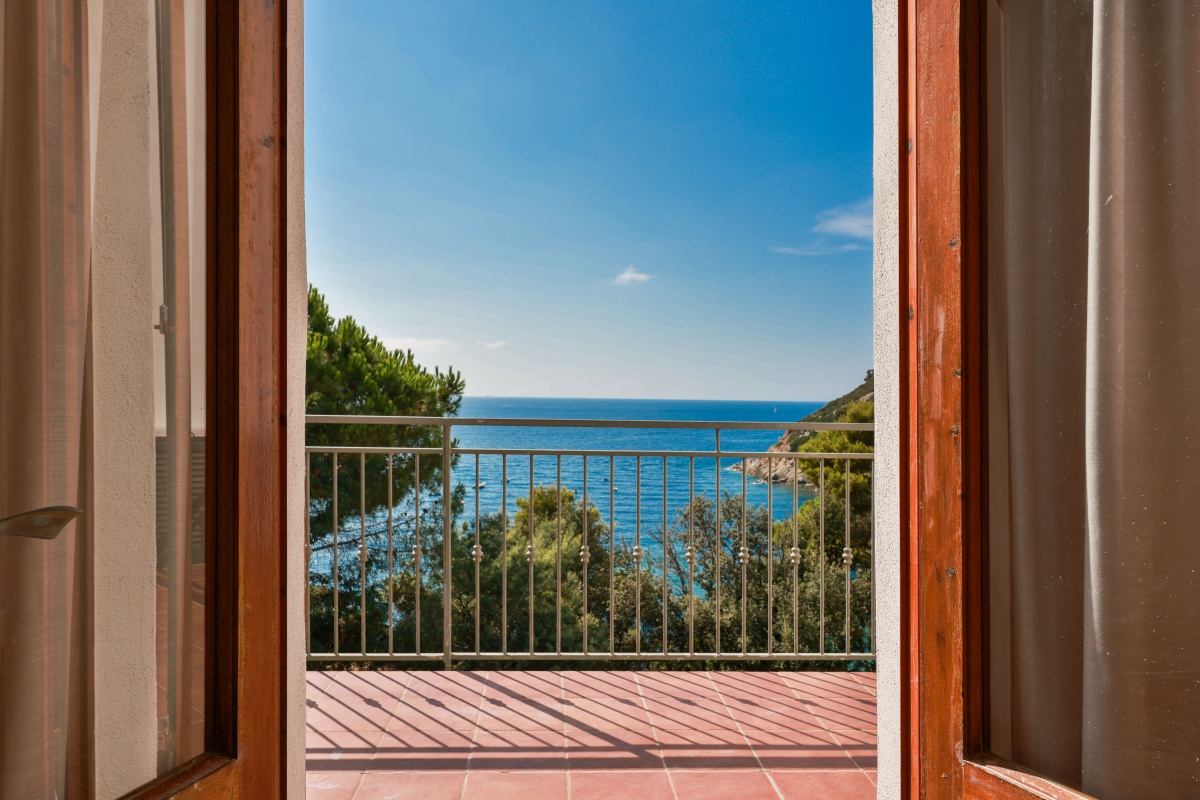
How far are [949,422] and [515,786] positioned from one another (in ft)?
5.63

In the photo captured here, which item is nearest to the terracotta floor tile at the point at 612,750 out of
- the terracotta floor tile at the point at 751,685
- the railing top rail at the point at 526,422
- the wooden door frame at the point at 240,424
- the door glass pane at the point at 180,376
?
the terracotta floor tile at the point at 751,685

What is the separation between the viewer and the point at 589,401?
116 feet

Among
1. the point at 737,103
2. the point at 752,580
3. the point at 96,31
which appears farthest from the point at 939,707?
the point at 737,103

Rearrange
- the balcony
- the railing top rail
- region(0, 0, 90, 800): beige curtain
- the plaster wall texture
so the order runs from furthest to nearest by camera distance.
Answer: the railing top rail < the balcony < the plaster wall texture < region(0, 0, 90, 800): beige curtain

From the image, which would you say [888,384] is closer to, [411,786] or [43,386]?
[43,386]

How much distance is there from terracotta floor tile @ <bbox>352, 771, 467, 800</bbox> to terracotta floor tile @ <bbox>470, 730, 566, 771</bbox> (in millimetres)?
107

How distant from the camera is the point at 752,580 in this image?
598 centimetres

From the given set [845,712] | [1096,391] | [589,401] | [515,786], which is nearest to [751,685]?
[845,712]

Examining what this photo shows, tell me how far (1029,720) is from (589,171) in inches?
944

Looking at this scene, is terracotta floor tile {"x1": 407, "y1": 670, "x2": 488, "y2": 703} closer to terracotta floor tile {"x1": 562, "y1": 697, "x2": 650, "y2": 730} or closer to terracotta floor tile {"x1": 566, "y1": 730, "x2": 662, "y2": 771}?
terracotta floor tile {"x1": 562, "y1": 697, "x2": 650, "y2": 730}

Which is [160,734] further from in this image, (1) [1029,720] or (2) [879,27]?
(2) [879,27]

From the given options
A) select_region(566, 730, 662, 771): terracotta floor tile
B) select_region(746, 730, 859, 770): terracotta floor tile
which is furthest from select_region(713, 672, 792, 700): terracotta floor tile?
select_region(566, 730, 662, 771): terracotta floor tile

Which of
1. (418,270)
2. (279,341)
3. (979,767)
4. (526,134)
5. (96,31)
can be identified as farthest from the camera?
(418,270)

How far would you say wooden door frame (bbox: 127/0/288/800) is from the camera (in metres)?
0.89
